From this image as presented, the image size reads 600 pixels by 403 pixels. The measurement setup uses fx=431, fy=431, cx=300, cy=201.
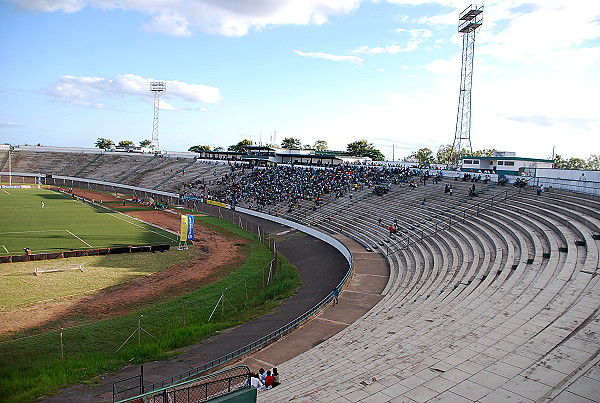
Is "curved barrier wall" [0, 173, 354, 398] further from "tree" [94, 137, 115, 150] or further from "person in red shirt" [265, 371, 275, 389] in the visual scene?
"tree" [94, 137, 115, 150]

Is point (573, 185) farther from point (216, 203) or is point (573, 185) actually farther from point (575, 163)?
point (575, 163)

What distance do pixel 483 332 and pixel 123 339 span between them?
54.7ft

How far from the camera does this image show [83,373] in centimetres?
1697

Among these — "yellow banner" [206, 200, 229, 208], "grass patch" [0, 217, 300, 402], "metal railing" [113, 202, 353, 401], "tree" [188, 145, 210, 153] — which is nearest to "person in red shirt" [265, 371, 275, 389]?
"metal railing" [113, 202, 353, 401]

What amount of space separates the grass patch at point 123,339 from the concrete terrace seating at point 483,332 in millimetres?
7108

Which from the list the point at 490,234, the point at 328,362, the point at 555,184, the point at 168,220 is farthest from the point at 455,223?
the point at 168,220

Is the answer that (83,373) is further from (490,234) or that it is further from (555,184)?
(555,184)

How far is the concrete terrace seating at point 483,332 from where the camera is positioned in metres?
11.0

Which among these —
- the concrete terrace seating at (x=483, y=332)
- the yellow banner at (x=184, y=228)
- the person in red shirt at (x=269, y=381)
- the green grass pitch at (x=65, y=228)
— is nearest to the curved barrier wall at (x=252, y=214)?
the concrete terrace seating at (x=483, y=332)

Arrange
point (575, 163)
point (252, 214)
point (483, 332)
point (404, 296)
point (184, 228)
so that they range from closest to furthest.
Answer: point (483, 332), point (404, 296), point (184, 228), point (252, 214), point (575, 163)

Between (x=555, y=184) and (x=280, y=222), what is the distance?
30.6 m

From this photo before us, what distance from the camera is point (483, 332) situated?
566 inches

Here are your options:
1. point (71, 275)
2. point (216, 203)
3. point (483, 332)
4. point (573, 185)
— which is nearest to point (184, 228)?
point (71, 275)

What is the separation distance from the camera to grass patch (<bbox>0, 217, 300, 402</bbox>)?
650 inches
